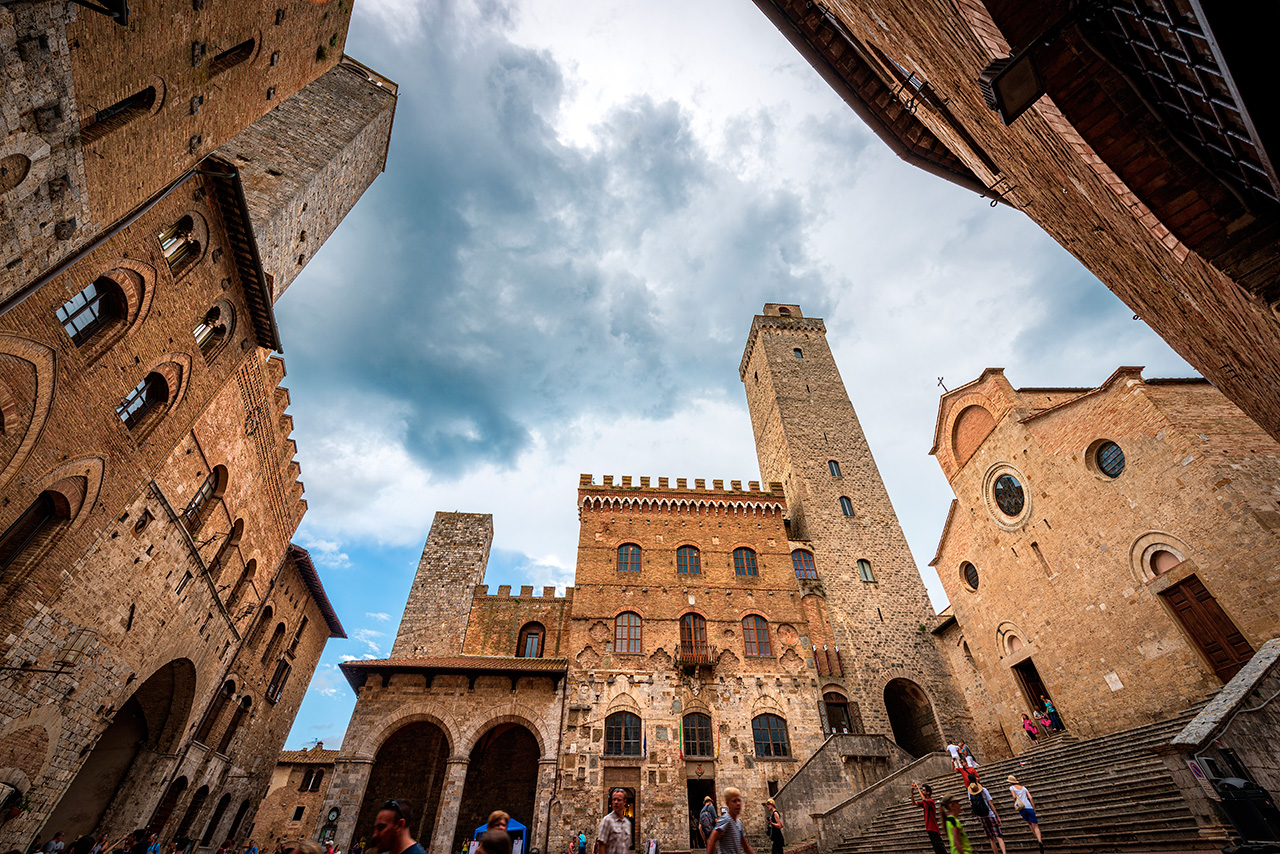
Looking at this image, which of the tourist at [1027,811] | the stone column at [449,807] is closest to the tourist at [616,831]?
the tourist at [1027,811]

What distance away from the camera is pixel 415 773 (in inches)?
744

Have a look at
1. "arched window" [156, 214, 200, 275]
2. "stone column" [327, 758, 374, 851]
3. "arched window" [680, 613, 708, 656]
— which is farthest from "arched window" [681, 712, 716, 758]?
"arched window" [156, 214, 200, 275]

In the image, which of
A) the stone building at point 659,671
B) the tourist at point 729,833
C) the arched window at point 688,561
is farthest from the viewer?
→ the arched window at point 688,561

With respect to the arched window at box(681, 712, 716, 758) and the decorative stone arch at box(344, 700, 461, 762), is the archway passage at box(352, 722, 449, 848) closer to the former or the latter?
the decorative stone arch at box(344, 700, 461, 762)

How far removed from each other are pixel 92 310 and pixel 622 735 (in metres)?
16.9

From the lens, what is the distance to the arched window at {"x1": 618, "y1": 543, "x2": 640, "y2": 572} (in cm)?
2111

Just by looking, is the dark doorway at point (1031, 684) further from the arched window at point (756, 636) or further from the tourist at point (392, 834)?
the tourist at point (392, 834)

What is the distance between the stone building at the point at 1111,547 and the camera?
11.0 m

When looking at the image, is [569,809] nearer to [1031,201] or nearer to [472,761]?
[472,761]

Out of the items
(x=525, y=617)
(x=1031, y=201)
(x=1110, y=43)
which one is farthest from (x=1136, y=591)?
(x=525, y=617)

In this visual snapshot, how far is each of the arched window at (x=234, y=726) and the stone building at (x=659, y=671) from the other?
11.5 ft

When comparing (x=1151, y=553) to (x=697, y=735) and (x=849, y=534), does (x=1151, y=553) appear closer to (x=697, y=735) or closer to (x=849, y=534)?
(x=849, y=534)

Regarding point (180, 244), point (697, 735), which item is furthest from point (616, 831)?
point (697, 735)

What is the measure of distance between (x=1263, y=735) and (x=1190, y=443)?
637cm
